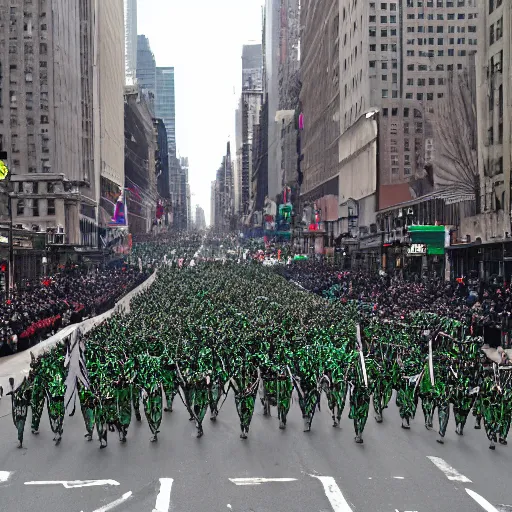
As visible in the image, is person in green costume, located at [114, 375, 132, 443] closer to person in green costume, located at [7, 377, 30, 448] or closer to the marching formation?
the marching formation

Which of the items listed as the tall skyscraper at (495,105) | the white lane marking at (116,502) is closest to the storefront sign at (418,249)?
the tall skyscraper at (495,105)

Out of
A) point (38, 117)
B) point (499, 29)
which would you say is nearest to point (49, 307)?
point (499, 29)

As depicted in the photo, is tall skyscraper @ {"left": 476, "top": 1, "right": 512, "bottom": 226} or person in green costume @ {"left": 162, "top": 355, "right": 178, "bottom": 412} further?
tall skyscraper @ {"left": 476, "top": 1, "right": 512, "bottom": 226}

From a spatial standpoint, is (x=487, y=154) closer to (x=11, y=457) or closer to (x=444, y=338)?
(x=444, y=338)

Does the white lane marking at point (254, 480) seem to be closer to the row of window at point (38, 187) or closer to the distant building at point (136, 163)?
the row of window at point (38, 187)

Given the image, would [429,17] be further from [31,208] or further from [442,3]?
[31,208]

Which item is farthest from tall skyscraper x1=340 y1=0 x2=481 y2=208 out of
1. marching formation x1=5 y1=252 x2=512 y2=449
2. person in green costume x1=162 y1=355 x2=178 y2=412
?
person in green costume x1=162 y1=355 x2=178 y2=412
